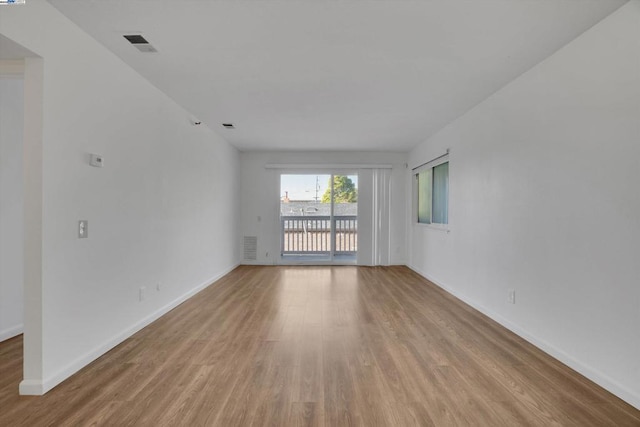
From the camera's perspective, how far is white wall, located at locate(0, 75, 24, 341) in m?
2.84

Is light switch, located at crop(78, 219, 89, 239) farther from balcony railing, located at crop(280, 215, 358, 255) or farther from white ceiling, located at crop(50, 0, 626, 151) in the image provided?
balcony railing, located at crop(280, 215, 358, 255)

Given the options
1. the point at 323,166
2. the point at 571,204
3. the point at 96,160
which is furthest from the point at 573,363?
the point at 323,166

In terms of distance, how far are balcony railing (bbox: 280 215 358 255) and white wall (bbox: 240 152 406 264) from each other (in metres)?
0.42

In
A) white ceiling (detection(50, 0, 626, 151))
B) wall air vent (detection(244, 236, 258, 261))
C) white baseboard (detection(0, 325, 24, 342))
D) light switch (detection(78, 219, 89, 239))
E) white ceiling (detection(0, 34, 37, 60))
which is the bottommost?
white baseboard (detection(0, 325, 24, 342))

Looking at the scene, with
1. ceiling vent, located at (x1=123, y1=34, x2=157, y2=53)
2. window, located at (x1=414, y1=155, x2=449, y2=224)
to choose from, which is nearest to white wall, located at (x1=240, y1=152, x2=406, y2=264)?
window, located at (x1=414, y1=155, x2=449, y2=224)

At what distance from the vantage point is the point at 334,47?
2.53 m

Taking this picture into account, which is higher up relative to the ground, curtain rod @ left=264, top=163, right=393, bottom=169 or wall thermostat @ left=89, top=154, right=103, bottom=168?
curtain rod @ left=264, top=163, right=393, bottom=169

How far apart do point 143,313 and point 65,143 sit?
169 cm

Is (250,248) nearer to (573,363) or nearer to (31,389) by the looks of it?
(31,389)

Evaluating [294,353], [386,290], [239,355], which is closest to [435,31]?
[294,353]

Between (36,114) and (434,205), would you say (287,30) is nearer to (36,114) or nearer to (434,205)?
(36,114)

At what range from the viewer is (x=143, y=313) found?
3125 mm

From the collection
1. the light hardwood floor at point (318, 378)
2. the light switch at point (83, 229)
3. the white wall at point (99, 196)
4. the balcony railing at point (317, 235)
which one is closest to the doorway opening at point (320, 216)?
the balcony railing at point (317, 235)

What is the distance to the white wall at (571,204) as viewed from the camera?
1.97 m
